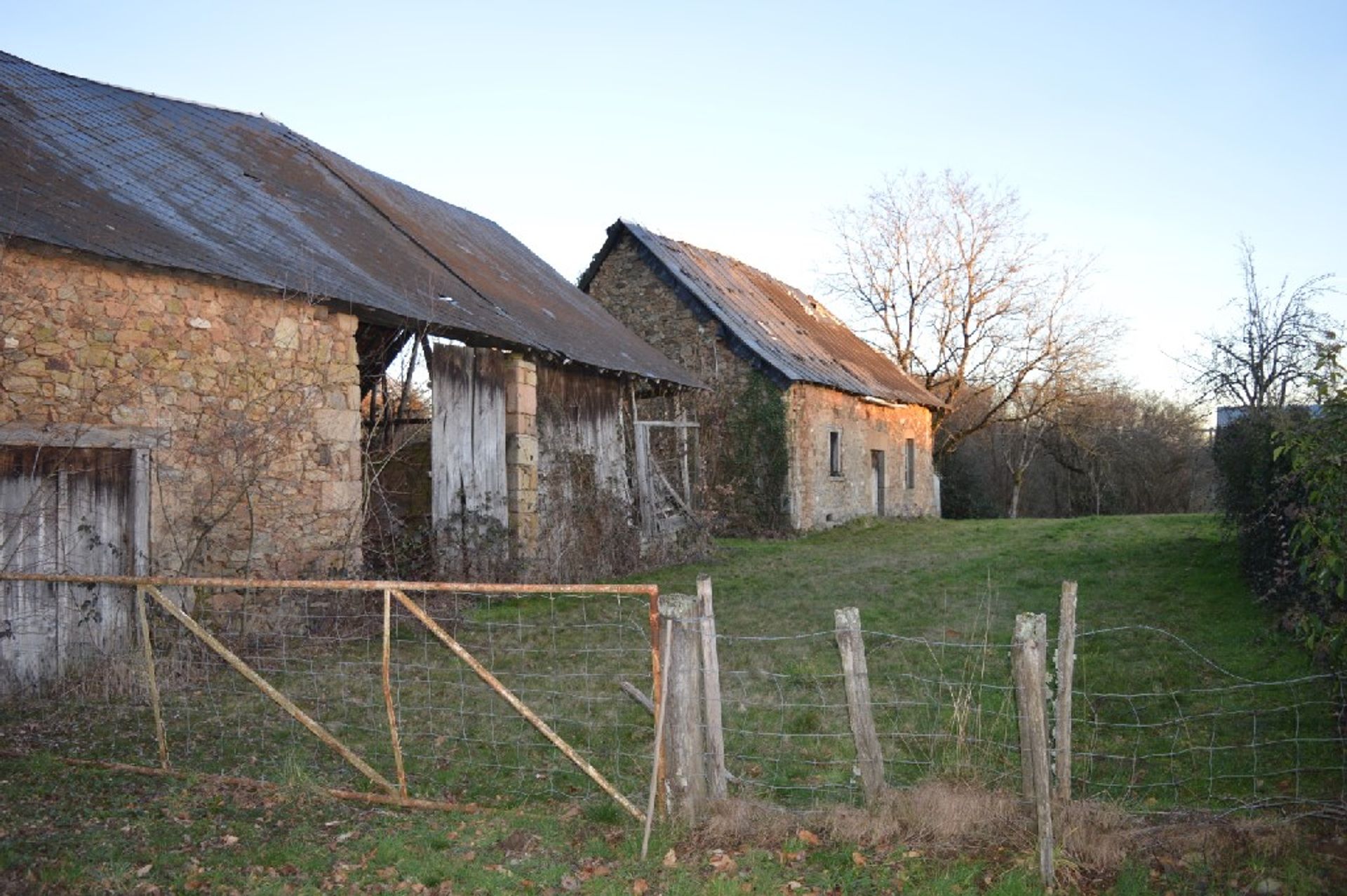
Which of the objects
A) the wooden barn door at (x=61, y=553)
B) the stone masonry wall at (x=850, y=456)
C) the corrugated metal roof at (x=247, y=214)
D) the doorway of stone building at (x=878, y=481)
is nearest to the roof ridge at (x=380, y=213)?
the corrugated metal roof at (x=247, y=214)

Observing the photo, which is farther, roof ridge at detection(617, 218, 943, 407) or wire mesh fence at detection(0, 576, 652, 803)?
roof ridge at detection(617, 218, 943, 407)

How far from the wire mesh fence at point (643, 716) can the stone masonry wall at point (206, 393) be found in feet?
1.75

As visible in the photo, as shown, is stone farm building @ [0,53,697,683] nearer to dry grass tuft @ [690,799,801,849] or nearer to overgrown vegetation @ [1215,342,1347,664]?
dry grass tuft @ [690,799,801,849]

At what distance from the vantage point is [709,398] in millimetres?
19484

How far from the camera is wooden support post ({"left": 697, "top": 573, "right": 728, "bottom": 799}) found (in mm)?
4840

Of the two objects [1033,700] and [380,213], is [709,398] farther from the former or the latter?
[1033,700]

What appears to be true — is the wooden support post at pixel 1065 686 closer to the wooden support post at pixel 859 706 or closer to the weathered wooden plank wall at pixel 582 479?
the wooden support post at pixel 859 706

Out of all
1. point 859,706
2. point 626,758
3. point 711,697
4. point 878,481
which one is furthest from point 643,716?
point 878,481

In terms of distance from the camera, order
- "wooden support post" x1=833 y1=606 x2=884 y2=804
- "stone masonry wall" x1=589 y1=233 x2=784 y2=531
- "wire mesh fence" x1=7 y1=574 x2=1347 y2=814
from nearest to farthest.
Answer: "wooden support post" x1=833 y1=606 x2=884 y2=804 → "wire mesh fence" x1=7 y1=574 x2=1347 y2=814 → "stone masonry wall" x1=589 y1=233 x2=784 y2=531

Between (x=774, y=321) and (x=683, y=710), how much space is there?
59.2 ft

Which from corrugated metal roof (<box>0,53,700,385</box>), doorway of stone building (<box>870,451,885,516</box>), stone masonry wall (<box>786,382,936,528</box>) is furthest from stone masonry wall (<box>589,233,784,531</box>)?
doorway of stone building (<box>870,451,885,516</box>)

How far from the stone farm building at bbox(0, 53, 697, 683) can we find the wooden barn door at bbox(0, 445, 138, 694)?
0.06 feet

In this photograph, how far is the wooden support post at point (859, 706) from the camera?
4.69 m

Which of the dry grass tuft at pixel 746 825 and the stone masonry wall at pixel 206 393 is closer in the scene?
the dry grass tuft at pixel 746 825
